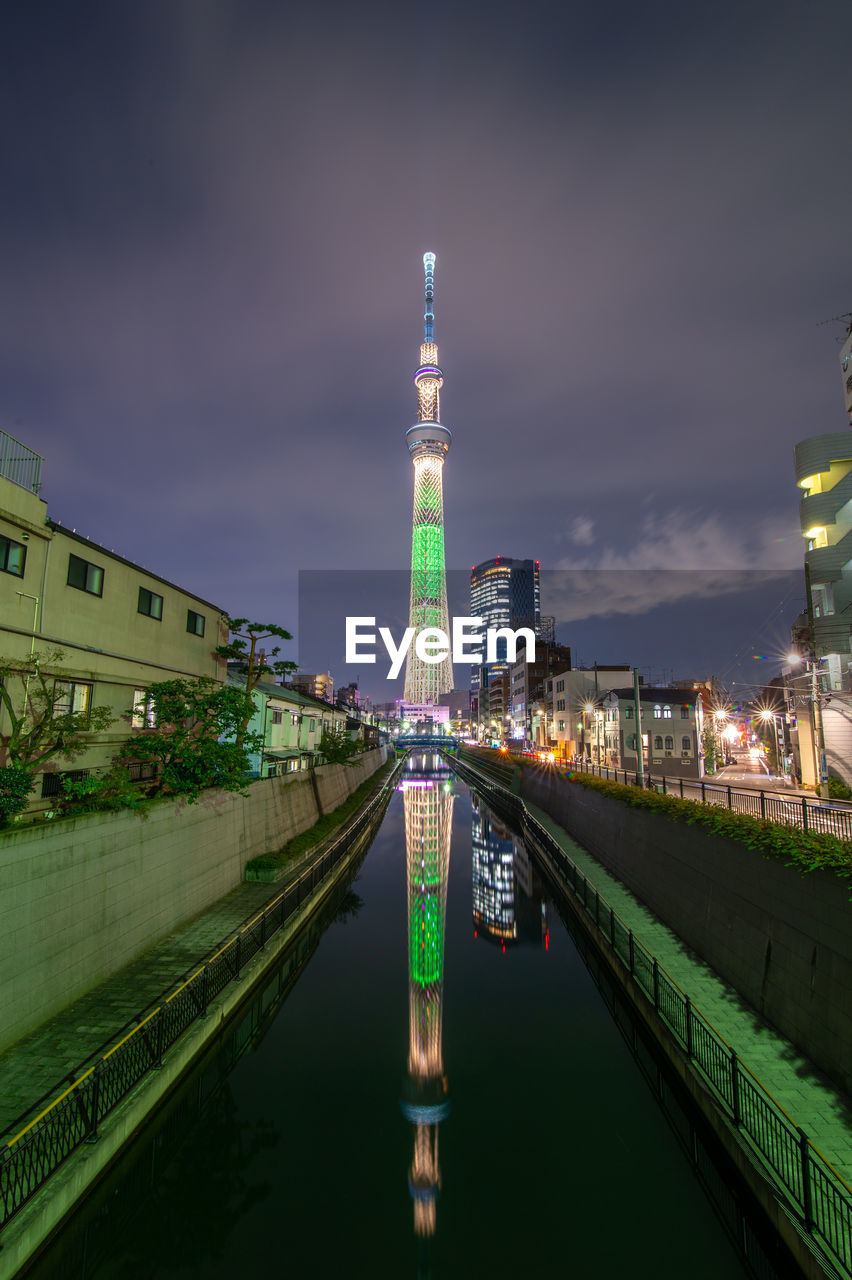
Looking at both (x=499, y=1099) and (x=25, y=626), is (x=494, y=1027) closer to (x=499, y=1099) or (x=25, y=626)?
(x=499, y=1099)

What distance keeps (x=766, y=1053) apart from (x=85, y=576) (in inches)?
Result: 708

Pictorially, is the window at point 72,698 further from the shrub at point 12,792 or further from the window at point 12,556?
the shrub at point 12,792

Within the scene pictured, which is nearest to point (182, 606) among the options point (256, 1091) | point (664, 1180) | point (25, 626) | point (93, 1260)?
point (25, 626)

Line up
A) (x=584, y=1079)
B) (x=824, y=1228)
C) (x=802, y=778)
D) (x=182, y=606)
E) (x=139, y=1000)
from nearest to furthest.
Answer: (x=824, y=1228) < (x=139, y=1000) < (x=584, y=1079) < (x=182, y=606) < (x=802, y=778)

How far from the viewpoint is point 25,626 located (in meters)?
13.5

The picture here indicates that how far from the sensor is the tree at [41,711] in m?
11.1

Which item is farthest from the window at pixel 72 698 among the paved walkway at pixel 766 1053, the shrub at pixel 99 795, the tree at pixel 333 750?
the tree at pixel 333 750

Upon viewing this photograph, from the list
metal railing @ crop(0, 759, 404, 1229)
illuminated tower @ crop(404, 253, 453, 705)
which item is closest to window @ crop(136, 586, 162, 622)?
metal railing @ crop(0, 759, 404, 1229)

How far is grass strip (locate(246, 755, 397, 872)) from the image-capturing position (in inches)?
747

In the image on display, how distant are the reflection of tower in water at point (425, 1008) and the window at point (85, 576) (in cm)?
1383

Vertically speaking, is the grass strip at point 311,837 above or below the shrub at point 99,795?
below

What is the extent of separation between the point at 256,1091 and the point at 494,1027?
5.62 meters

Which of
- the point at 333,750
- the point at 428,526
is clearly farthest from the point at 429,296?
the point at 333,750

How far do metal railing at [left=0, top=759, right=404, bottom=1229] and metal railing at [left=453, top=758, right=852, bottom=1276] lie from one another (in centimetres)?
775
